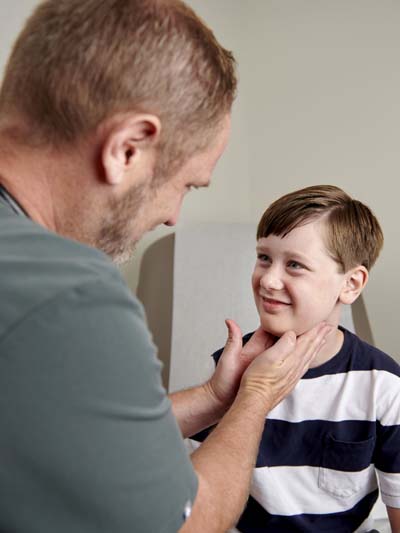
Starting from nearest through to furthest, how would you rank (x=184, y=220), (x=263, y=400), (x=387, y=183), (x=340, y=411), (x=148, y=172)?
(x=148, y=172)
(x=263, y=400)
(x=340, y=411)
(x=387, y=183)
(x=184, y=220)

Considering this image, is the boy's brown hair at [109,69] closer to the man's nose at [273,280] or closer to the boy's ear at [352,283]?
the man's nose at [273,280]

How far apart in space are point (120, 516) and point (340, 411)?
0.65m

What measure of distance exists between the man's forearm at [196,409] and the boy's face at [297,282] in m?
0.17

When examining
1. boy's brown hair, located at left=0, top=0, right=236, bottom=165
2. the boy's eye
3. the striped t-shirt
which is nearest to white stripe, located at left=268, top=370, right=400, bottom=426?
the striped t-shirt

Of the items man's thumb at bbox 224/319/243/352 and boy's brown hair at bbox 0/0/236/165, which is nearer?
boy's brown hair at bbox 0/0/236/165

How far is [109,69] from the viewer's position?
2.60 ft

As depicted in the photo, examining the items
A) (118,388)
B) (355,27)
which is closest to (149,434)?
(118,388)

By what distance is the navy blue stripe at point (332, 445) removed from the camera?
1184mm

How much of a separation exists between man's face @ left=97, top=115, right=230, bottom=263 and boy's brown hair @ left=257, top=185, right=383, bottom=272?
34 cm

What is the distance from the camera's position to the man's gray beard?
2.81 feet

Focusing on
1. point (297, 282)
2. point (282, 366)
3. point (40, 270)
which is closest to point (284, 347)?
point (282, 366)

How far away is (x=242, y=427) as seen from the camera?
94cm

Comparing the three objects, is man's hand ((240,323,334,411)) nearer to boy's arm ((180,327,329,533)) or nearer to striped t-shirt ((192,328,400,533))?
boy's arm ((180,327,329,533))

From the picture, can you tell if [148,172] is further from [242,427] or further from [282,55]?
[282,55]
